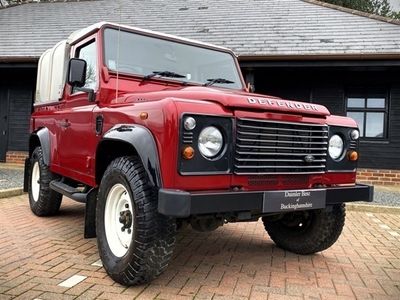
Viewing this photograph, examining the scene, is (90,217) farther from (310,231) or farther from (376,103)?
(376,103)

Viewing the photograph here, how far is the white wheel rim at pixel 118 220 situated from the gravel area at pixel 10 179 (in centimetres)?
468

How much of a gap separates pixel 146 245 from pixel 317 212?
1.76m

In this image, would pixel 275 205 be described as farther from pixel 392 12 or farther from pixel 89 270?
pixel 392 12

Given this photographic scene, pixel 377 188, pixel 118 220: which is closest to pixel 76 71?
pixel 118 220

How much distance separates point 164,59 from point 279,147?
1.69 metres

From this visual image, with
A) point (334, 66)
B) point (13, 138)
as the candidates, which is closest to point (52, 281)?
point (334, 66)

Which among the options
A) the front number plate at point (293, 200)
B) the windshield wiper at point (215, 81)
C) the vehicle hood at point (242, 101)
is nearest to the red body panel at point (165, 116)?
the vehicle hood at point (242, 101)

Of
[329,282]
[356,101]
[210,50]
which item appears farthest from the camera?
[356,101]

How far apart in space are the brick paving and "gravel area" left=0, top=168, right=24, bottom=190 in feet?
8.06

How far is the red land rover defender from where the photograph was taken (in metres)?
2.80

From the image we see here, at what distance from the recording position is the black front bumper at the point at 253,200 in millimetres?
2635

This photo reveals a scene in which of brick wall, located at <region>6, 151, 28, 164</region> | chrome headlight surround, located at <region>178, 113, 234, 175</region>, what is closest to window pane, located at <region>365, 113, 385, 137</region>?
chrome headlight surround, located at <region>178, 113, 234, 175</region>

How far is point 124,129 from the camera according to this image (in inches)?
126

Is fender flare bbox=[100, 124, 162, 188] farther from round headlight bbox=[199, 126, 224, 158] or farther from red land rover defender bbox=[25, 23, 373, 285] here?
round headlight bbox=[199, 126, 224, 158]
